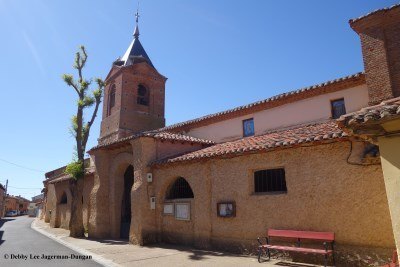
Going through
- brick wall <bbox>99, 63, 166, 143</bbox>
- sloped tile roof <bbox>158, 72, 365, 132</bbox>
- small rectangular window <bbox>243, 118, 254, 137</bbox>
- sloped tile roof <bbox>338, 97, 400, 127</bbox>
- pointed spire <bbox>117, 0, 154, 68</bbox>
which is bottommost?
sloped tile roof <bbox>338, 97, 400, 127</bbox>

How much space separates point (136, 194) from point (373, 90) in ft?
31.5

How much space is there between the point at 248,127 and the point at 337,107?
13.4 feet

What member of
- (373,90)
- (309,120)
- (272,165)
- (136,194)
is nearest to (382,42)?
(373,90)

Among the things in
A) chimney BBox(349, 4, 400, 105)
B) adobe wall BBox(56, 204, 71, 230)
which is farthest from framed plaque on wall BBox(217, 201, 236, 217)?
adobe wall BBox(56, 204, 71, 230)

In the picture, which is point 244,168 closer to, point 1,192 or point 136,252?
point 136,252

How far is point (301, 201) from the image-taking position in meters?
8.73

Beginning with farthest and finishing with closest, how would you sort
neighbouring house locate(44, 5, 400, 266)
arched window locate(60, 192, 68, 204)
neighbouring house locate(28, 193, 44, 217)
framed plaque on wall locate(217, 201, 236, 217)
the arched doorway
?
neighbouring house locate(28, 193, 44, 217) → arched window locate(60, 192, 68, 204) → the arched doorway → framed plaque on wall locate(217, 201, 236, 217) → neighbouring house locate(44, 5, 400, 266)

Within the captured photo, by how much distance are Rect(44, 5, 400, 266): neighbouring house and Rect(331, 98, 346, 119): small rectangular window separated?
0.04 metres

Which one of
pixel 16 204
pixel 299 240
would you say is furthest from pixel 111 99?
pixel 16 204

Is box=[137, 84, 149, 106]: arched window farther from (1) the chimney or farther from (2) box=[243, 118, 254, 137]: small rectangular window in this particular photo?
(1) the chimney

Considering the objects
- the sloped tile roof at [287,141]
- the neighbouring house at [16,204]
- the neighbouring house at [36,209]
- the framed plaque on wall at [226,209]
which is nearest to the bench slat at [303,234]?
the framed plaque on wall at [226,209]

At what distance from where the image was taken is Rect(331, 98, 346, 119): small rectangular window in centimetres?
1176

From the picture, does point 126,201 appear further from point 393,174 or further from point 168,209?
point 393,174

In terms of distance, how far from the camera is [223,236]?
34.3 feet
